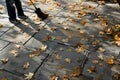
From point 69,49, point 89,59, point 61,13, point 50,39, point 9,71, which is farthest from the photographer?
point 61,13

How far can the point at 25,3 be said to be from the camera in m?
8.00

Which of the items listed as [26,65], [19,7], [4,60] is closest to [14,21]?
[19,7]

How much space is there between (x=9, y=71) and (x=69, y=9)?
3812mm

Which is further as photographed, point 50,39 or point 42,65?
point 50,39

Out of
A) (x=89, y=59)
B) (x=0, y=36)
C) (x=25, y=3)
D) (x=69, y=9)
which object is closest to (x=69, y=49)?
(x=89, y=59)

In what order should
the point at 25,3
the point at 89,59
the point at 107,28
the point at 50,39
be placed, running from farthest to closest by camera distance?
the point at 25,3, the point at 107,28, the point at 50,39, the point at 89,59

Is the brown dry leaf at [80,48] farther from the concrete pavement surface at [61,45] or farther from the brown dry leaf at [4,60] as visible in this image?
the brown dry leaf at [4,60]

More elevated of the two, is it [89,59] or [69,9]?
[69,9]

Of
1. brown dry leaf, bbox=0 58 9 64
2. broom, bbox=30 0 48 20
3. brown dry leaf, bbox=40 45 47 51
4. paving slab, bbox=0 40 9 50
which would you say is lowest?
brown dry leaf, bbox=0 58 9 64

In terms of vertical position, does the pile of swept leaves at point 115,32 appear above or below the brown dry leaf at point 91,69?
above

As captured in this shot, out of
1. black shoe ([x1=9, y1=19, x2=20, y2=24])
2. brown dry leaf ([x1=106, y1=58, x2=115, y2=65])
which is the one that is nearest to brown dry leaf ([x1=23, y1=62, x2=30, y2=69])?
brown dry leaf ([x1=106, y1=58, x2=115, y2=65])

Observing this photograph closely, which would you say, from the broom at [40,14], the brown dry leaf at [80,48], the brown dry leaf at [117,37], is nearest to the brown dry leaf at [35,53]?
the brown dry leaf at [80,48]

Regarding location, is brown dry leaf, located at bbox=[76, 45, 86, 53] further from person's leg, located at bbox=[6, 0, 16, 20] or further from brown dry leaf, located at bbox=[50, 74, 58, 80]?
person's leg, located at bbox=[6, 0, 16, 20]

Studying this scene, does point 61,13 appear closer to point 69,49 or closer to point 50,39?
point 50,39
